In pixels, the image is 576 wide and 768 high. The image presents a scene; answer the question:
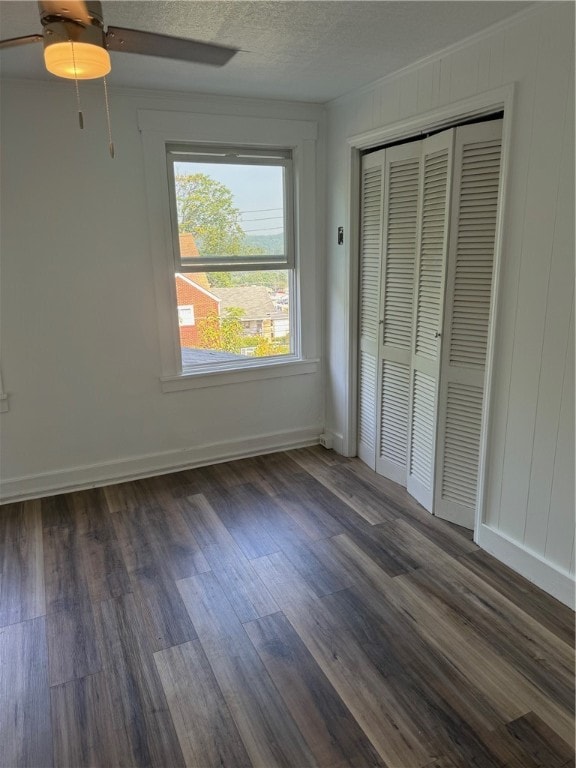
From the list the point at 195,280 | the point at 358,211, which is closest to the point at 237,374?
the point at 195,280

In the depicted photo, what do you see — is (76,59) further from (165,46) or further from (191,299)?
(191,299)

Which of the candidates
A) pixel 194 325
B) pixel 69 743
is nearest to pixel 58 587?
pixel 69 743

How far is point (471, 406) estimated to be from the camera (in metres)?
2.67

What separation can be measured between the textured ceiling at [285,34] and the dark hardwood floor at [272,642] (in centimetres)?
245

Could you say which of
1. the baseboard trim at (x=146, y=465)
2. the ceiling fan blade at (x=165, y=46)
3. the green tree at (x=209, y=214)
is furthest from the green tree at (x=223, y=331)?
the ceiling fan blade at (x=165, y=46)

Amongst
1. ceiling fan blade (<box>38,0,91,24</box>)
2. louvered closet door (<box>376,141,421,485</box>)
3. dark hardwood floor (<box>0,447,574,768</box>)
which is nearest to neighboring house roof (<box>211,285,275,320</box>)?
louvered closet door (<box>376,141,421,485</box>)

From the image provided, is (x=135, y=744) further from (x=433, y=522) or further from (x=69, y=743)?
(x=433, y=522)

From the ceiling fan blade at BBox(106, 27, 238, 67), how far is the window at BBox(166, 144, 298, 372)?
5.30 ft

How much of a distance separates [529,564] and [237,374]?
2195 millimetres

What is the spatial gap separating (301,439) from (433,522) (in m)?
1.39

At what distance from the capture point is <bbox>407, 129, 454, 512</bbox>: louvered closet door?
2.62 metres

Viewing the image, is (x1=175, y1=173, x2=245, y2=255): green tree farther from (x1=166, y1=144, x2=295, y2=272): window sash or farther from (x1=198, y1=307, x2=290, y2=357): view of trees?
(x1=198, y1=307, x2=290, y2=357): view of trees

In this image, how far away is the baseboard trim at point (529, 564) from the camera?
7.18 ft

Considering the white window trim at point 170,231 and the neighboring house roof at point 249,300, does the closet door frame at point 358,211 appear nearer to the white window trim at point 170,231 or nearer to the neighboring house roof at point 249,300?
the white window trim at point 170,231
